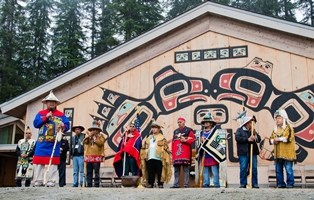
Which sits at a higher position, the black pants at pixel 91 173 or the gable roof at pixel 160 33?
the gable roof at pixel 160 33

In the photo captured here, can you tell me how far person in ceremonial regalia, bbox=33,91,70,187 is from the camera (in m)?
8.15

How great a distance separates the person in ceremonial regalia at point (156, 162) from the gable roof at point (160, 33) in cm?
368

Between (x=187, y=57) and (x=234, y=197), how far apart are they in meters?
6.97

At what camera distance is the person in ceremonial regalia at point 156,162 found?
9.43 m

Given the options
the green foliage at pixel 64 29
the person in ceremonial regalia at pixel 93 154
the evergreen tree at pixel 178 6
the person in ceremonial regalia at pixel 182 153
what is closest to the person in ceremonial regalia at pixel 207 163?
the person in ceremonial regalia at pixel 182 153

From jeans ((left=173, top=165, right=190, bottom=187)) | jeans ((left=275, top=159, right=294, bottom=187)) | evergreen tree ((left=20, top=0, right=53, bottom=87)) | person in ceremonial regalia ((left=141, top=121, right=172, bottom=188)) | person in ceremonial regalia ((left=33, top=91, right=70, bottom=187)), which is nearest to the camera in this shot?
person in ceremonial regalia ((left=33, top=91, right=70, bottom=187))

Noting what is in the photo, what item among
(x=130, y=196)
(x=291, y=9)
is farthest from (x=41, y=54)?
(x=130, y=196)

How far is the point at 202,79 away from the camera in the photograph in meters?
11.6

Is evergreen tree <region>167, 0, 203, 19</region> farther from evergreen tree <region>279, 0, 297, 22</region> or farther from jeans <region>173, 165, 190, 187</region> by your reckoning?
jeans <region>173, 165, 190, 187</region>

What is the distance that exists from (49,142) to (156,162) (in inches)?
98.4

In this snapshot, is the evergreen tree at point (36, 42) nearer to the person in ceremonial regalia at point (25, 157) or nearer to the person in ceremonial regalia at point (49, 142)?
the person in ceremonial regalia at point (25, 157)

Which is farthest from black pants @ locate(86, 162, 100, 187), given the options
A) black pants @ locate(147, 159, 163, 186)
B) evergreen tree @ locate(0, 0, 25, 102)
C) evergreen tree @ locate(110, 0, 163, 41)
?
evergreen tree @ locate(110, 0, 163, 41)

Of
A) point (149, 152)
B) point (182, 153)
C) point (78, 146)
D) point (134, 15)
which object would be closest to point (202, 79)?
point (182, 153)

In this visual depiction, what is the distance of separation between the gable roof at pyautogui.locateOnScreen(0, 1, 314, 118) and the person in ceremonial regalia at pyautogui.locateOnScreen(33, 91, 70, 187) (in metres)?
4.40
